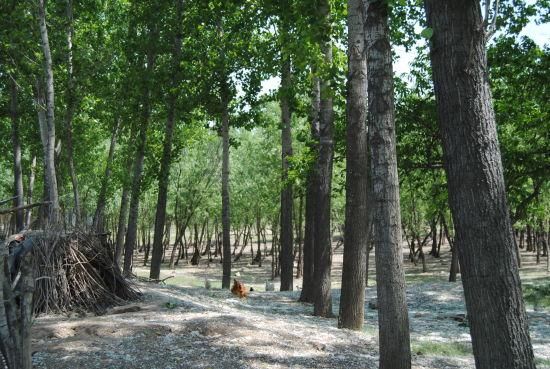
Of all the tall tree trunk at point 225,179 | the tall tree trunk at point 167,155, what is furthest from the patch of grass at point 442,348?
the tall tree trunk at point 167,155

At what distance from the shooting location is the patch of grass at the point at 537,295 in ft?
54.5

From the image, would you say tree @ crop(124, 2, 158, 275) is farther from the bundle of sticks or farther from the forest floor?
the bundle of sticks

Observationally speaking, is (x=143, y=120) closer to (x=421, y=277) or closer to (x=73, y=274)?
(x=73, y=274)

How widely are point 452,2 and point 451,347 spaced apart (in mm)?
6557

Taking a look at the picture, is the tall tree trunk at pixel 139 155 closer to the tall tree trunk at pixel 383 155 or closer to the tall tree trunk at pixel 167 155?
the tall tree trunk at pixel 167 155

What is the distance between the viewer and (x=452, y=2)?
3.58 meters

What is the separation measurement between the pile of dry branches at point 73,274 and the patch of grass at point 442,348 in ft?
17.2

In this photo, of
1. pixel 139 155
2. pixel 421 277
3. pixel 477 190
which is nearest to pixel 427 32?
pixel 477 190

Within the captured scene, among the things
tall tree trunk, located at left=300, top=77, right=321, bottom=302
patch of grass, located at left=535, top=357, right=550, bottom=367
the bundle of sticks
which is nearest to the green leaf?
patch of grass, located at left=535, top=357, right=550, bottom=367

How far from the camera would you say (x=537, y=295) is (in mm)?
17328

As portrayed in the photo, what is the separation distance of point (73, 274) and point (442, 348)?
20.5ft

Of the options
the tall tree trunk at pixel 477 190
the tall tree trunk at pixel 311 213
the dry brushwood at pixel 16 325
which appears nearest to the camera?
the tall tree trunk at pixel 477 190

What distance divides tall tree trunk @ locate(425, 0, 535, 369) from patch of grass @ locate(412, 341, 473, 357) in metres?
4.57

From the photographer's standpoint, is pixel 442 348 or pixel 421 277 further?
pixel 421 277
